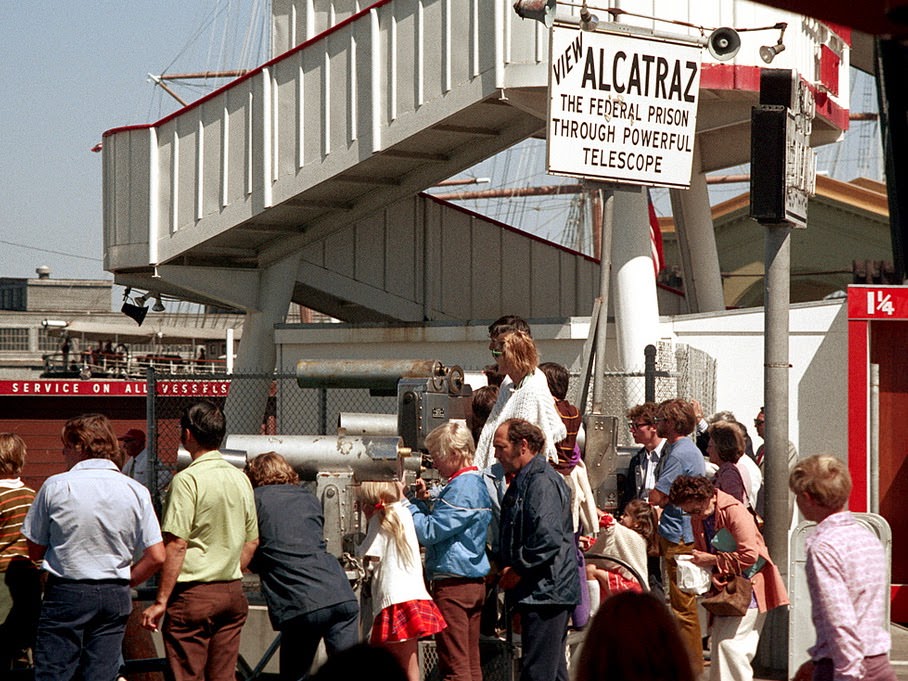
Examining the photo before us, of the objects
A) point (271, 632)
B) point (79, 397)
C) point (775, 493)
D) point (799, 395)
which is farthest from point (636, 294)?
point (79, 397)

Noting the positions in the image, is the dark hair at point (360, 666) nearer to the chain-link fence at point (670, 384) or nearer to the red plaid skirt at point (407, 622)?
the red plaid skirt at point (407, 622)

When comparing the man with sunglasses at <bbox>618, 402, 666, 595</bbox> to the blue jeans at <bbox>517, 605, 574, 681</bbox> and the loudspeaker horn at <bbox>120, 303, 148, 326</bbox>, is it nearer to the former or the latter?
the blue jeans at <bbox>517, 605, 574, 681</bbox>

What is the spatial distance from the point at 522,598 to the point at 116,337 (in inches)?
1709

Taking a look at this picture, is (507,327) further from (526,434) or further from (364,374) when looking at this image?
(364,374)

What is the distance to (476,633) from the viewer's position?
780 cm

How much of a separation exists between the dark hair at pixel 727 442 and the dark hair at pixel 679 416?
187 mm

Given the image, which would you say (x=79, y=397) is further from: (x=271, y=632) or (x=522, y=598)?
(x=522, y=598)

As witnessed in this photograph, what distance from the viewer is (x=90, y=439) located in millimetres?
7145

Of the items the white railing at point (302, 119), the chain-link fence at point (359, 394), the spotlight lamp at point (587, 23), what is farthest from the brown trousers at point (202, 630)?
the white railing at point (302, 119)

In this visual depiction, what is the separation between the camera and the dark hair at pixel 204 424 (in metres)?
7.34

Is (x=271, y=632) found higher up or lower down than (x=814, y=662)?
lower down

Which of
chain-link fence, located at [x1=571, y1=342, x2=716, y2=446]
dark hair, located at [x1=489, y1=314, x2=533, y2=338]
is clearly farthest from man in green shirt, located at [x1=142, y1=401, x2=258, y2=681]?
chain-link fence, located at [x1=571, y1=342, x2=716, y2=446]

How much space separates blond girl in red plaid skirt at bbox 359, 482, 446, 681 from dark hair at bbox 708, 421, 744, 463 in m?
3.06

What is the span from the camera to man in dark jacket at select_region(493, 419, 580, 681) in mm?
7262
